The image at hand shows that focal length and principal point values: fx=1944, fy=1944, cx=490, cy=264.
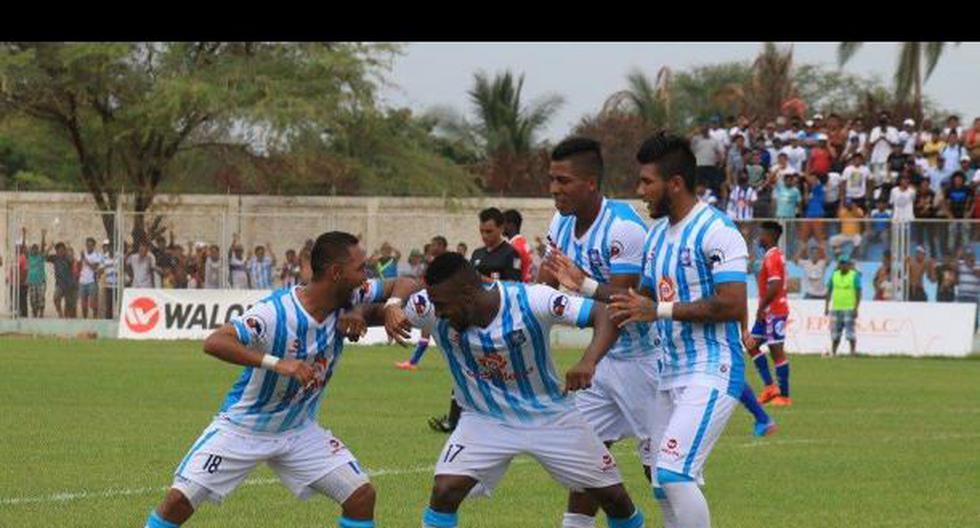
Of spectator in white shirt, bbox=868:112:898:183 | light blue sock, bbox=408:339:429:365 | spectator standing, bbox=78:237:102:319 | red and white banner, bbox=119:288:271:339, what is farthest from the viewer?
spectator standing, bbox=78:237:102:319

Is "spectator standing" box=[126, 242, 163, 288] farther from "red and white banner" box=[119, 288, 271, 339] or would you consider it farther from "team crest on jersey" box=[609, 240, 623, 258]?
"team crest on jersey" box=[609, 240, 623, 258]

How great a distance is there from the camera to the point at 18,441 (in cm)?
1816

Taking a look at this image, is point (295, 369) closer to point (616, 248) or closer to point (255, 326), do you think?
point (255, 326)

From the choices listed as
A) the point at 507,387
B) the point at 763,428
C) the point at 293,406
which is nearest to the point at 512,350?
the point at 507,387

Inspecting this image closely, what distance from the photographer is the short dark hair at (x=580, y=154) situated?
1158 centimetres

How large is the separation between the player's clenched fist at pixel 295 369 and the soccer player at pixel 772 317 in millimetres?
13295

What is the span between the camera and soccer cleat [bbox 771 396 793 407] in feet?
78.7

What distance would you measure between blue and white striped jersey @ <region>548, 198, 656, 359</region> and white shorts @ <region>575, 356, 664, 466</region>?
79 mm

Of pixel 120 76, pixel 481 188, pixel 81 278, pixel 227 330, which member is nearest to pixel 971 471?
pixel 227 330

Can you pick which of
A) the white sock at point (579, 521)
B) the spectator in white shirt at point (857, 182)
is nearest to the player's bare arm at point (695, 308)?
the white sock at point (579, 521)

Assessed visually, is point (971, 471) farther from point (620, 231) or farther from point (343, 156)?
point (343, 156)

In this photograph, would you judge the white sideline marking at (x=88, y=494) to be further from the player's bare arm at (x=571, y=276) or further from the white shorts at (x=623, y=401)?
the player's bare arm at (x=571, y=276)

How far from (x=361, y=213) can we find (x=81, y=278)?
684 cm

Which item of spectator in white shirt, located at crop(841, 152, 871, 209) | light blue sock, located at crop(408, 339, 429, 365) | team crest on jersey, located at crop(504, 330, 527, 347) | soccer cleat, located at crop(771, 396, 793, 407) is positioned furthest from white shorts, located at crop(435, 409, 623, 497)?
spectator in white shirt, located at crop(841, 152, 871, 209)
